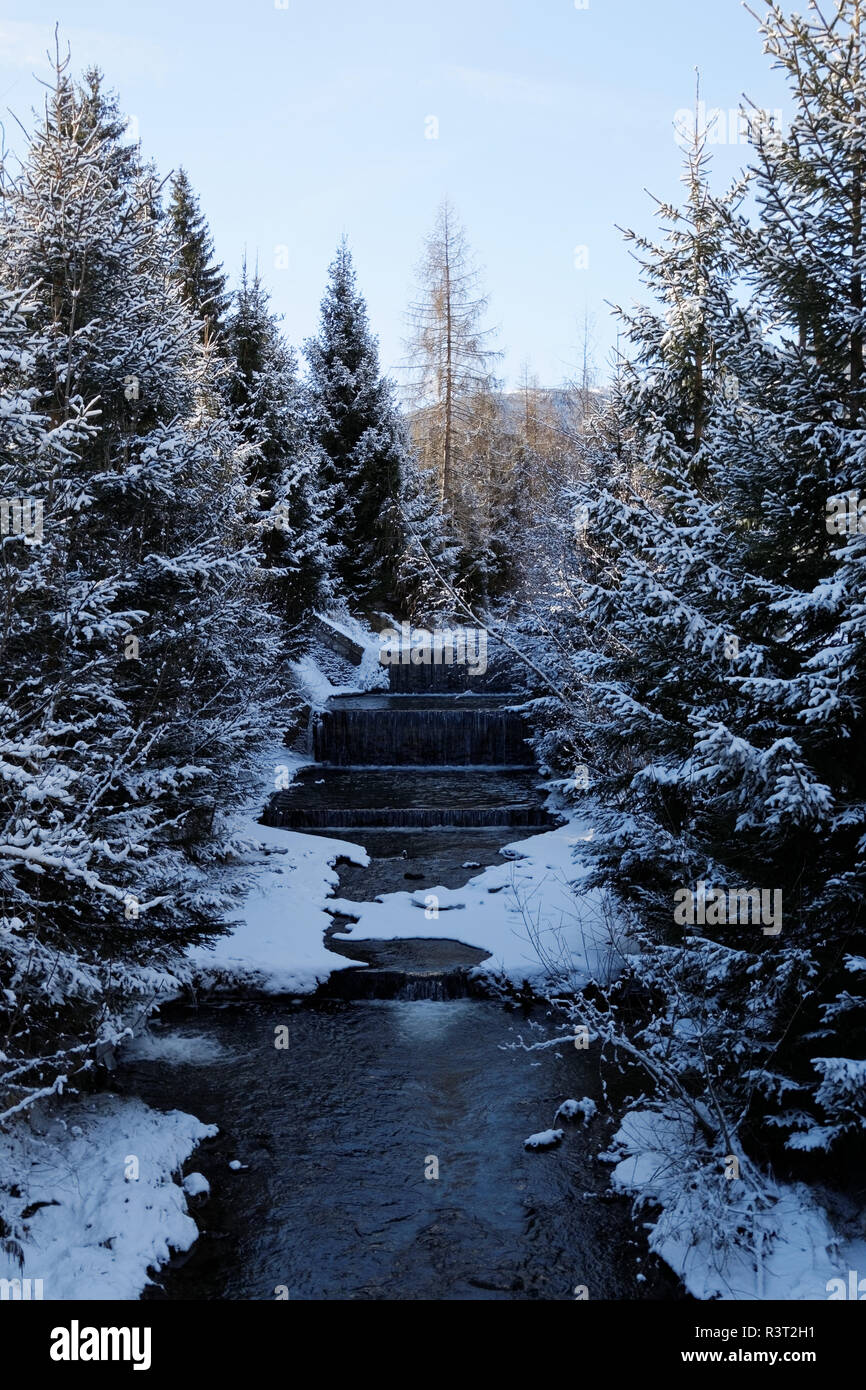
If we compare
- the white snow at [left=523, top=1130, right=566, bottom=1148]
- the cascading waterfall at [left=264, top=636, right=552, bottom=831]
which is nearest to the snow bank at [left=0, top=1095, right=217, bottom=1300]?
the white snow at [left=523, top=1130, right=566, bottom=1148]

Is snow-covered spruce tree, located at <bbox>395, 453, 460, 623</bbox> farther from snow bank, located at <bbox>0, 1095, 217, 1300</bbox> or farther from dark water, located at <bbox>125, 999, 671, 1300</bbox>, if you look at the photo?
snow bank, located at <bbox>0, 1095, 217, 1300</bbox>

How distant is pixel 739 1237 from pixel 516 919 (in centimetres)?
636

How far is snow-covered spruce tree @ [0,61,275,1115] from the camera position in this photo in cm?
602

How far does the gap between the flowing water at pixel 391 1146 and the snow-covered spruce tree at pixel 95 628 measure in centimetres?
153

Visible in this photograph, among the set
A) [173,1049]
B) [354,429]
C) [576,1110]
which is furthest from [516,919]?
[354,429]

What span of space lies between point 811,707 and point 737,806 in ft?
2.92

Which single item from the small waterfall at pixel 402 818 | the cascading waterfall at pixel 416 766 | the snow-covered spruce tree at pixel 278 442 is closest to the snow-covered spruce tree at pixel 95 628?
the small waterfall at pixel 402 818

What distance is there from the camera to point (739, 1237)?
19.5 ft

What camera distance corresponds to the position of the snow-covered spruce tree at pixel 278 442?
22.5 m

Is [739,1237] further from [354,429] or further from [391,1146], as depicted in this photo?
[354,429]

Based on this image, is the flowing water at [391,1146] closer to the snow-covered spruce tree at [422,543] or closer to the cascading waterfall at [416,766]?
the cascading waterfall at [416,766]

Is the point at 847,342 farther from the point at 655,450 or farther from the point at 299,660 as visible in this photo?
the point at 299,660

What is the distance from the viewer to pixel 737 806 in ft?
19.9
